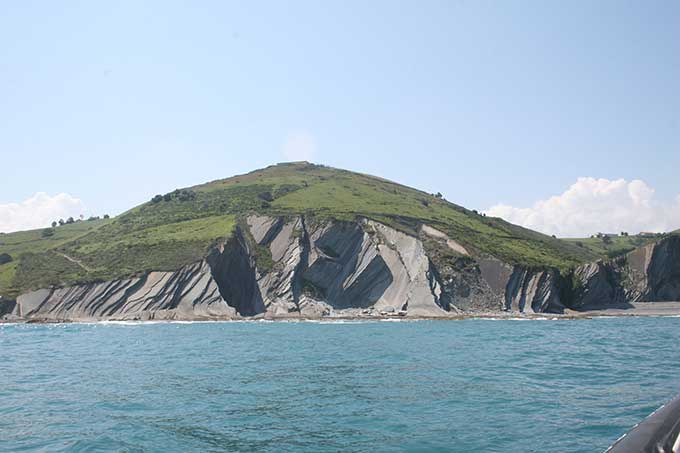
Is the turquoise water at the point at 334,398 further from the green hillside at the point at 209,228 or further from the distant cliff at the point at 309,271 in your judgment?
the green hillside at the point at 209,228

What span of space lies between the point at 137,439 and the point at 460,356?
24.8 metres

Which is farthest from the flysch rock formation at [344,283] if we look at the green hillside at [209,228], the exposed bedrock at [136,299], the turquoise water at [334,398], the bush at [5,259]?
the turquoise water at [334,398]

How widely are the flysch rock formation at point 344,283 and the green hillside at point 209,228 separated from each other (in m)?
3.53

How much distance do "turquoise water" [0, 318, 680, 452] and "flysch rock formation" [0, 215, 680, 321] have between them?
6346 cm

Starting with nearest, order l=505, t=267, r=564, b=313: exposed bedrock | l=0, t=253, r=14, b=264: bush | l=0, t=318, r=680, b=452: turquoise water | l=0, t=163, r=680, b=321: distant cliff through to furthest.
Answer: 1. l=0, t=318, r=680, b=452: turquoise water
2. l=0, t=163, r=680, b=321: distant cliff
3. l=505, t=267, r=564, b=313: exposed bedrock
4. l=0, t=253, r=14, b=264: bush

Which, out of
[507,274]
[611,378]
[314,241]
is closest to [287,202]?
[314,241]

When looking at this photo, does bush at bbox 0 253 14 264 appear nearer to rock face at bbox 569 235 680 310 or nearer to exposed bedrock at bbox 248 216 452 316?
exposed bedrock at bbox 248 216 452 316

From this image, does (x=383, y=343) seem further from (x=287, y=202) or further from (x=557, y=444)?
(x=287, y=202)

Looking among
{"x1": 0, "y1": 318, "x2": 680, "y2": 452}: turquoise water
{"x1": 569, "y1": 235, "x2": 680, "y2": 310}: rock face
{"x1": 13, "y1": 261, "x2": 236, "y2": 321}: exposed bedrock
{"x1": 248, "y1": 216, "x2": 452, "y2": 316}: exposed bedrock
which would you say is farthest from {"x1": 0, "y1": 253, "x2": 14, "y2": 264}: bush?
{"x1": 569, "y1": 235, "x2": 680, "y2": 310}: rock face

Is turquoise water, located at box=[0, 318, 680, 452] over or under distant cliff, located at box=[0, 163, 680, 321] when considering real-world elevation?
under

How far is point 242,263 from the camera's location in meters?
118

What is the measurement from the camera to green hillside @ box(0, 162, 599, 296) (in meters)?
116

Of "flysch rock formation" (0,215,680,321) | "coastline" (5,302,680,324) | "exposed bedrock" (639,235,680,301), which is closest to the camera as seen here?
"coastline" (5,302,680,324)

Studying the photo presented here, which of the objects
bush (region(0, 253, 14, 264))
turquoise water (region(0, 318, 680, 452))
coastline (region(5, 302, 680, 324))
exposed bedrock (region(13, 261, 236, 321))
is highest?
bush (region(0, 253, 14, 264))
